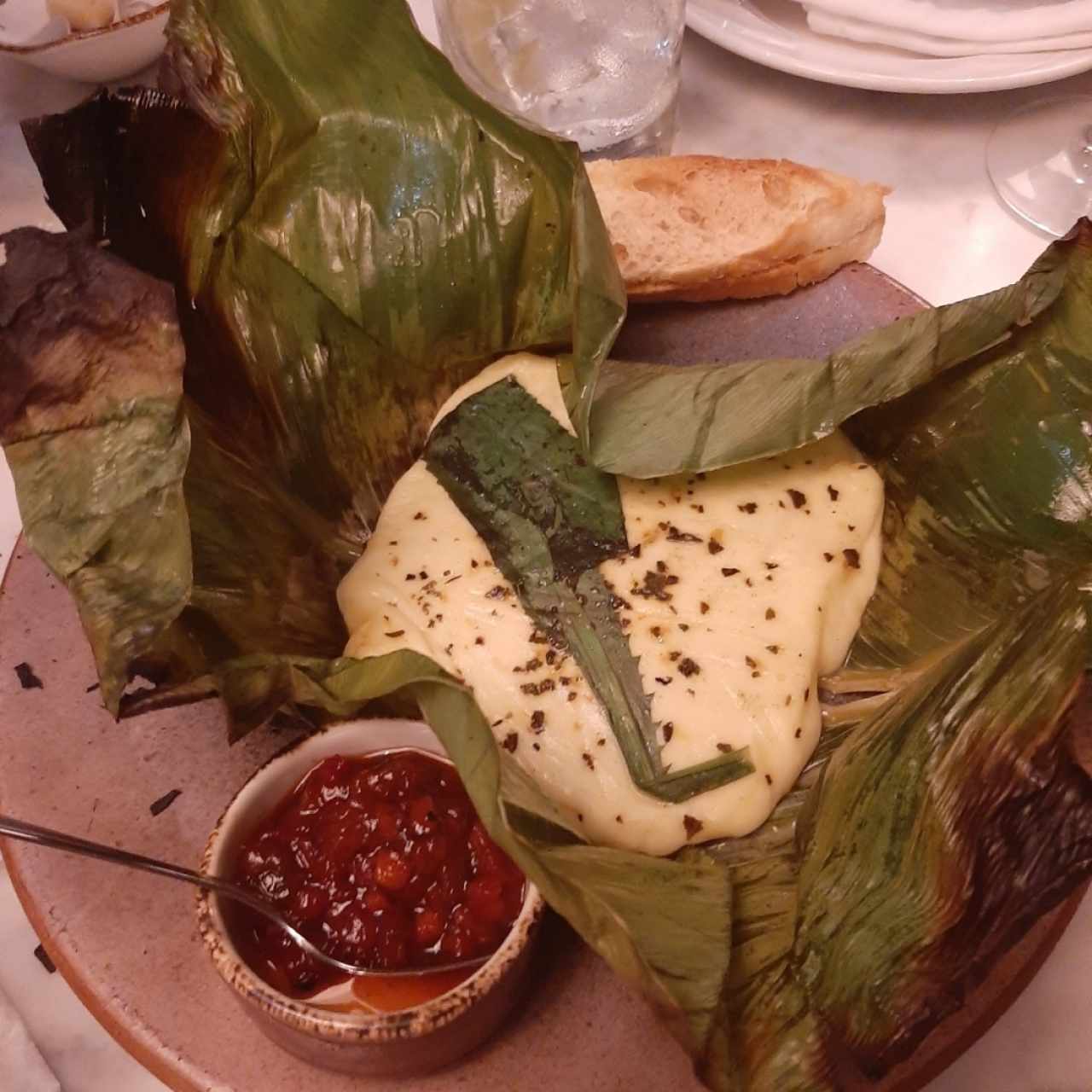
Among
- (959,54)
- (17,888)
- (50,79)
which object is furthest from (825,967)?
(50,79)

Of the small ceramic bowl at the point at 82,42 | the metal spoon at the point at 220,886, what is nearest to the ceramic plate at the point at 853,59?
the small ceramic bowl at the point at 82,42

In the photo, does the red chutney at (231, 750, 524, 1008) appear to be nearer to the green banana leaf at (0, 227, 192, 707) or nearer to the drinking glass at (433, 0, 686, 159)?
the green banana leaf at (0, 227, 192, 707)

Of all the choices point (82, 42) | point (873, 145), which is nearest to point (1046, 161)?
point (873, 145)

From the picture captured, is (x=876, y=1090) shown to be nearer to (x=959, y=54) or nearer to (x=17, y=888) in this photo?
(x=17, y=888)

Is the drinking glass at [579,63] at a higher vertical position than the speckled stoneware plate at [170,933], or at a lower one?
higher

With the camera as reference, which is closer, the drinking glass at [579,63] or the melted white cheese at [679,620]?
the melted white cheese at [679,620]

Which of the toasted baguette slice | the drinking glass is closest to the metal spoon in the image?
the toasted baguette slice

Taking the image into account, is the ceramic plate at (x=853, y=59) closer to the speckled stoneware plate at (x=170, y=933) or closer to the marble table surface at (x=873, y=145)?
the marble table surface at (x=873, y=145)
